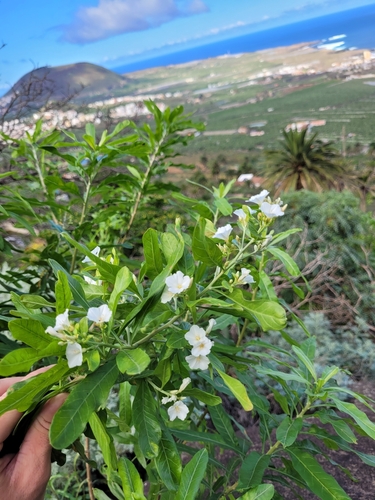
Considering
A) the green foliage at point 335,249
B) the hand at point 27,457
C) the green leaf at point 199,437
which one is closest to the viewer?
the hand at point 27,457

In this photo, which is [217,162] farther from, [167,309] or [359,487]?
[167,309]

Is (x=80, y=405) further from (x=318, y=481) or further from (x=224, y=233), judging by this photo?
(x=318, y=481)

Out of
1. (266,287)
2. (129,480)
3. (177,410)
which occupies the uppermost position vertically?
(266,287)

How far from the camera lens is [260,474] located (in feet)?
2.34

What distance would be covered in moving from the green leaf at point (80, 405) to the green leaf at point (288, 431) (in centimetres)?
35

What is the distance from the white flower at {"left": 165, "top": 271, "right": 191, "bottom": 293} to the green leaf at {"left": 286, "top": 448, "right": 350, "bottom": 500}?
44 cm

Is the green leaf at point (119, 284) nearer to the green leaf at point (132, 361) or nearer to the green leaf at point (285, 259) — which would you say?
the green leaf at point (132, 361)

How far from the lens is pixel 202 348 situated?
1.68 ft

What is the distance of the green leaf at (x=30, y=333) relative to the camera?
0.42 meters

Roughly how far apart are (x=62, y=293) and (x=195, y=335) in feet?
0.59

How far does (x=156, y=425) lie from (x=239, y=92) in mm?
23047

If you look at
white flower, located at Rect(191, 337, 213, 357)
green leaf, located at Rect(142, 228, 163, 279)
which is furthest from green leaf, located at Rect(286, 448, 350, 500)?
green leaf, located at Rect(142, 228, 163, 279)

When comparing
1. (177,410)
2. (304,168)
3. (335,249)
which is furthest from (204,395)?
(304,168)

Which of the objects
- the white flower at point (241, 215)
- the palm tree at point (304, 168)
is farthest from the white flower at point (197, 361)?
the palm tree at point (304, 168)
